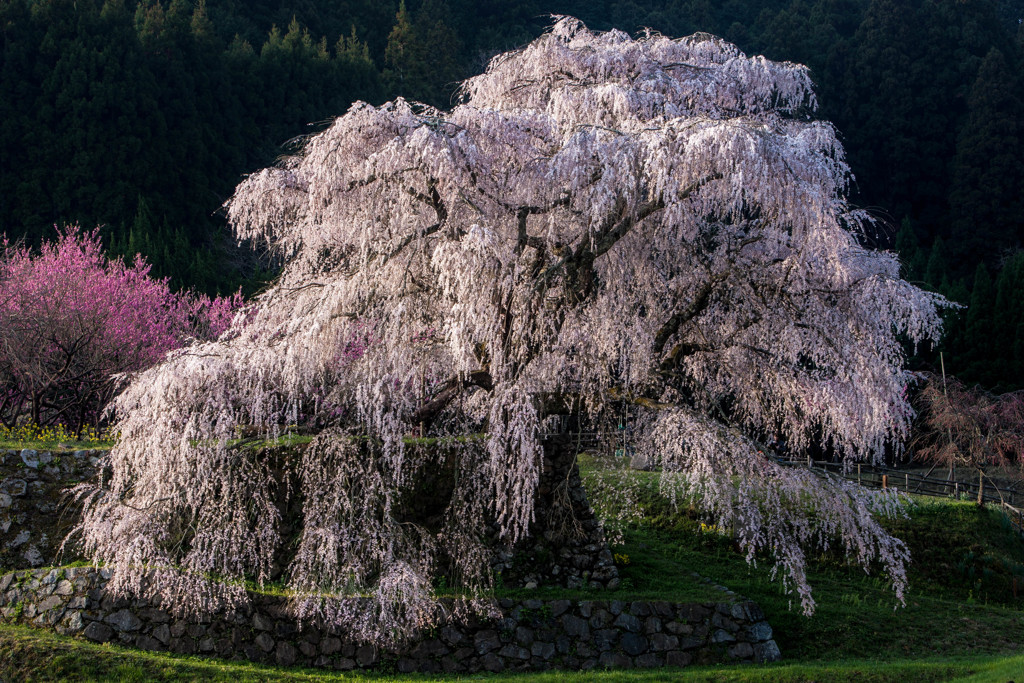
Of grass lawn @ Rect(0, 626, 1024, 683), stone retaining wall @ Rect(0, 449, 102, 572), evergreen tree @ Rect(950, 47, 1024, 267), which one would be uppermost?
evergreen tree @ Rect(950, 47, 1024, 267)

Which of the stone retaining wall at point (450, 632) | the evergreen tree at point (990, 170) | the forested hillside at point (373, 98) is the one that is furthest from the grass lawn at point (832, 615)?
the evergreen tree at point (990, 170)

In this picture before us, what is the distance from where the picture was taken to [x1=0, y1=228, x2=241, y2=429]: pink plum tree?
1382cm

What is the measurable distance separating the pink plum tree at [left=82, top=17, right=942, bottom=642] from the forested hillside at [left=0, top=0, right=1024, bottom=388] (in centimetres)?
1490

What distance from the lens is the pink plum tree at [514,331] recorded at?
8.16 m

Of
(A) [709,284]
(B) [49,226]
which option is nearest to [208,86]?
(B) [49,226]

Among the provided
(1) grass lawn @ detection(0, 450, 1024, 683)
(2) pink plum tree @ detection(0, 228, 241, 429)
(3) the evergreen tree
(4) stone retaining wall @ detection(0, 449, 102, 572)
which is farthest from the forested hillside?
(4) stone retaining wall @ detection(0, 449, 102, 572)

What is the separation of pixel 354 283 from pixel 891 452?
24.5m

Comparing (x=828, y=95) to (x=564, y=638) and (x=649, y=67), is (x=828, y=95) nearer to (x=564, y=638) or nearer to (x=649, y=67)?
(x=649, y=67)

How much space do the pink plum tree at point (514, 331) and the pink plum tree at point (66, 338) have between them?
4.57 meters

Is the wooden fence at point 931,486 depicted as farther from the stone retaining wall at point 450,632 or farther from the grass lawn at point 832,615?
the stone retaining wall at point 450,632

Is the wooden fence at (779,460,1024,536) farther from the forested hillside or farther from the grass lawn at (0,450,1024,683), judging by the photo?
the forested hillside

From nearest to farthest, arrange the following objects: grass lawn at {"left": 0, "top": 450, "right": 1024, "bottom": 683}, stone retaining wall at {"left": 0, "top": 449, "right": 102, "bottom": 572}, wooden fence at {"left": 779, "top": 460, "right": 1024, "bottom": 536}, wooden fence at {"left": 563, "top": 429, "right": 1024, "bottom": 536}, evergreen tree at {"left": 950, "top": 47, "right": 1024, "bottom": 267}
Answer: grass lawn at {"left": 0, "top": 450, "right": 1024, "bottom": 683} < stone retaining wall at {"left": 0, "top": 449, "right": 102, "bottom": 572} < wooden fence at {"left": 563, "top": 429, "right": 1024, "bottom": 536} < wooden fence at {"left": 779, "top": 460, "right": 1024, "bottom": 536} < evergreen tree at {"left": 950, "top": 47, "right": 1024, "bottom": 267}

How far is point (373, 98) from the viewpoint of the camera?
138 ft

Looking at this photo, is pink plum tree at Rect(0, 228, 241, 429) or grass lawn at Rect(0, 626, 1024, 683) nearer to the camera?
grass lawn at Rect(0, 626, 1024, 683)
